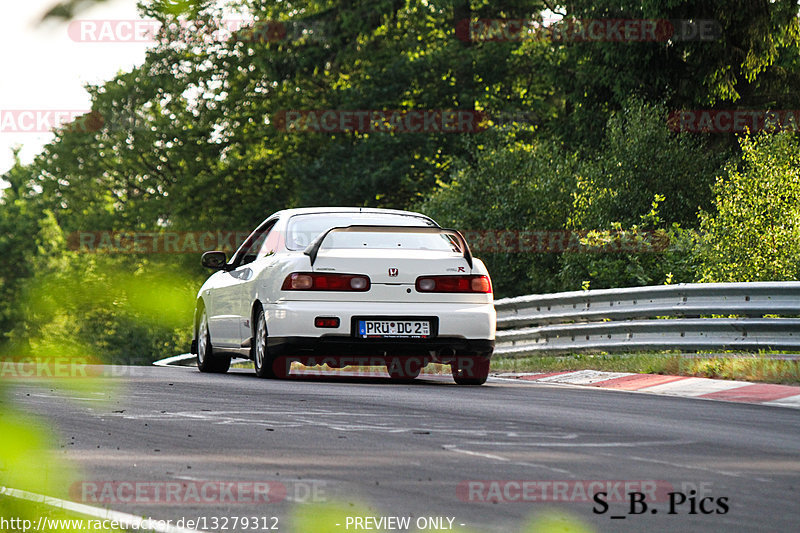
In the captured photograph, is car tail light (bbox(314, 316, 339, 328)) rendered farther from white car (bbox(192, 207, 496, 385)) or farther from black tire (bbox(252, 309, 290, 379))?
black tire (bbox(252, 309, 290, 379))

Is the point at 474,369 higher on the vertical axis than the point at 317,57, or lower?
lower

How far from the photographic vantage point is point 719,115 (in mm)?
32094

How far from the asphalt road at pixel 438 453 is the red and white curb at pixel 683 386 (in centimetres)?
70

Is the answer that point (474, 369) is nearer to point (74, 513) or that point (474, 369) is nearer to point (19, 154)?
point (74, 513)

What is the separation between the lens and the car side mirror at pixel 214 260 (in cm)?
1368

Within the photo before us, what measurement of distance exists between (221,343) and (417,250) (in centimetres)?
331

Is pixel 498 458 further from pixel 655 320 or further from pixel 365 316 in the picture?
pixel 655 320

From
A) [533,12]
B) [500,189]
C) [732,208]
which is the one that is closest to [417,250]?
[732,208]

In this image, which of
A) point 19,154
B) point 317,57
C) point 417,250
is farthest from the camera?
point 317,57

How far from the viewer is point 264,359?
12.8m

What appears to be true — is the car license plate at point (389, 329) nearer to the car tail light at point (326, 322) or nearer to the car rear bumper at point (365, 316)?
the car rear bumper at point (365, 316)

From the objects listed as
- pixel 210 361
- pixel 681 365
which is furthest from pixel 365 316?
pixel 210 361

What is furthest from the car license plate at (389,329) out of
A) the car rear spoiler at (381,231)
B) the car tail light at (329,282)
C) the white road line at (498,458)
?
the white road line at (498,458)

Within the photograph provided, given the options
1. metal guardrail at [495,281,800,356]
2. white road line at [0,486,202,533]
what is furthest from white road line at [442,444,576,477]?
metal guardrail at [495,281,800,356]
